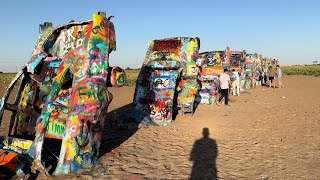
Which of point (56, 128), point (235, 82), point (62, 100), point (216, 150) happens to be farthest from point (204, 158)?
point (235, 82)

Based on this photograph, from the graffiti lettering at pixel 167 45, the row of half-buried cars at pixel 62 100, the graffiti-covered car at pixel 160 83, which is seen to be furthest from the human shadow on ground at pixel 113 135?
the graffiti lettering at pixel 167 45

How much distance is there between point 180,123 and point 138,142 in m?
2.90

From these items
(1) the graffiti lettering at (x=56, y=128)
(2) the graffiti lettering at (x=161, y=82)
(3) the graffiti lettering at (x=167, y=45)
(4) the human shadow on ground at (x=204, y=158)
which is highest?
(3) the graffiti lettering at (x=167, y=45)

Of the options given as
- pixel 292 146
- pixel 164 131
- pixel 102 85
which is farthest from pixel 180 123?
pixel 102 85

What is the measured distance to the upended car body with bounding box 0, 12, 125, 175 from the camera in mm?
5523

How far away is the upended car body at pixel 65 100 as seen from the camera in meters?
5.52

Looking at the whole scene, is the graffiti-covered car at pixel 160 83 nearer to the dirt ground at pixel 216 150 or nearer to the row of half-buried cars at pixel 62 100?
the dirt ground at pixel 216 150

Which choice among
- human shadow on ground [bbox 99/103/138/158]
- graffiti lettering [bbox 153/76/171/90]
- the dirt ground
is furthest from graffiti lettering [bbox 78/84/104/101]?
graffiti lettering [bbox 153/76/171/90]

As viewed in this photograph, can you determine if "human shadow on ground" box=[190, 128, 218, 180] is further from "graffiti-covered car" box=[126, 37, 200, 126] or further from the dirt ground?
"graffiti-covered car" box=[126, 37, 200, 126]

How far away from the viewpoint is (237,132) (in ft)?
30.2

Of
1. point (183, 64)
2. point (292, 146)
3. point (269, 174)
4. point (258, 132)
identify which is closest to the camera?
point (269, 174)

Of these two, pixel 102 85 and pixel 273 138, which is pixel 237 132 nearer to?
pixel 273 138

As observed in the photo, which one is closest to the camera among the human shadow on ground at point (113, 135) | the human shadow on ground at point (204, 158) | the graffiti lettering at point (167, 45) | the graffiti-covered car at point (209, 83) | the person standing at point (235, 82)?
the human shadow on ground at point (204, 158)

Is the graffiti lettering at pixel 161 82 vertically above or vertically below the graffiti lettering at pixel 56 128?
above
